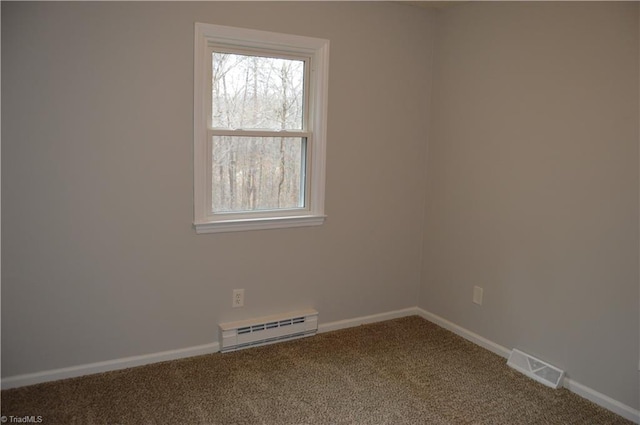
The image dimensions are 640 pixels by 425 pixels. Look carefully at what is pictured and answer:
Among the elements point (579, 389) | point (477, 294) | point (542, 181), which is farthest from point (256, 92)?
point (579, 389)

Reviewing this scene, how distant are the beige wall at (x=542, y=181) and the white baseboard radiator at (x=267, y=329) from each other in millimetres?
1006

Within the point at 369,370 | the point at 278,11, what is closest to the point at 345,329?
the point at 369,370

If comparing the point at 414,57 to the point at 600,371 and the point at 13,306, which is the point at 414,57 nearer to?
the point at 600,371

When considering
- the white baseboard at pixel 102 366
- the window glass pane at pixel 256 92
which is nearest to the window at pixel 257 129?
the window glass pane at pixel 256 92

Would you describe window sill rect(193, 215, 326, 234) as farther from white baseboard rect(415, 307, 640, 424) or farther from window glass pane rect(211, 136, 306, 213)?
white baseboard rect(415, 307, 640, 424)

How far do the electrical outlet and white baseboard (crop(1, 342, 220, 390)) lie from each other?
26 cm

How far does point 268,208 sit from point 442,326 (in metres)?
1.51

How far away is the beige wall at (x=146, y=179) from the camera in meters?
2.61

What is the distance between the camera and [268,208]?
133 inches

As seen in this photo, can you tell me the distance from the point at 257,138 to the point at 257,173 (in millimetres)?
215

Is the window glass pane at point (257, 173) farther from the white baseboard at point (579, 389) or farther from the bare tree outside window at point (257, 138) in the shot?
the white baseboard at point (579, 389)

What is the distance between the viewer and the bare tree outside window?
312 cm

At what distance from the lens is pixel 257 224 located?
3254 millimetres

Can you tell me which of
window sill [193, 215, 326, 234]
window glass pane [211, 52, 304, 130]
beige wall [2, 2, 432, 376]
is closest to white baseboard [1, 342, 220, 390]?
beige wall [2, 2, 432, 376]
